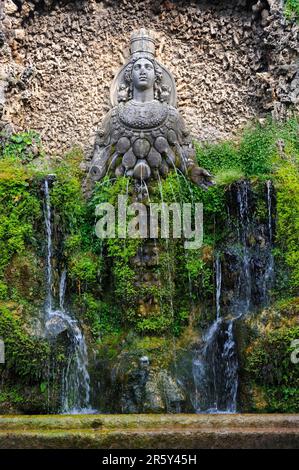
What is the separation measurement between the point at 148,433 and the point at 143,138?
462 centimetres

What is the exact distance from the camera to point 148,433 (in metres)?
4.45

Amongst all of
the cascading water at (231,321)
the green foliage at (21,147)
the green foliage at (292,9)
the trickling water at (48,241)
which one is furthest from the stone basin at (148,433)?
the green foliage at (292,9)

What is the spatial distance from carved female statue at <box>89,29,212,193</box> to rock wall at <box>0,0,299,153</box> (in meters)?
0.43

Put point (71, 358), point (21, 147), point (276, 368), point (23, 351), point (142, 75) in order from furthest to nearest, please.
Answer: point (21, 147)
point (142, 75)
point (71, 358)
point (23, 351)
point (276, 368)

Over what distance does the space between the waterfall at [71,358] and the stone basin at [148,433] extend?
2103 millimetres

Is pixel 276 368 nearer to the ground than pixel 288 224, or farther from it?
nearer to the ground

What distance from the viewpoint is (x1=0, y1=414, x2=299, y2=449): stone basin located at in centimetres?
444

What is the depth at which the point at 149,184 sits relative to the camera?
26.3 feet

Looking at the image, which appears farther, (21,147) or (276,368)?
(21,147)

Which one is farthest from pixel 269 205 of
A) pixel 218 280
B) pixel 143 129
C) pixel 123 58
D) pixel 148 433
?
pixel 148 433

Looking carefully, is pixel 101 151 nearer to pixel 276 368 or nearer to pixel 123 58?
pixel 123 58

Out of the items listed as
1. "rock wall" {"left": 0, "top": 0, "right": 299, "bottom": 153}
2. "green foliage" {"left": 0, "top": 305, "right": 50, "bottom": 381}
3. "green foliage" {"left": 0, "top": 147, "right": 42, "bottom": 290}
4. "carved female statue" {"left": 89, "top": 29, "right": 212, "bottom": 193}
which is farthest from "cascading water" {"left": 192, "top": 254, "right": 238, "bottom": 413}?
"rock wall" {"left": 0, "top": 0, "right": 299, "bottom": 153}

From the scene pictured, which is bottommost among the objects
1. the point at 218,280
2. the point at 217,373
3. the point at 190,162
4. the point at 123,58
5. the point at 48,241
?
the point at 217,373

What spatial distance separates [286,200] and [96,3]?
4480 mm
